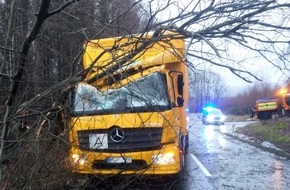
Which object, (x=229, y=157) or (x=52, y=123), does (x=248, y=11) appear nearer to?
(x=52, y=123)

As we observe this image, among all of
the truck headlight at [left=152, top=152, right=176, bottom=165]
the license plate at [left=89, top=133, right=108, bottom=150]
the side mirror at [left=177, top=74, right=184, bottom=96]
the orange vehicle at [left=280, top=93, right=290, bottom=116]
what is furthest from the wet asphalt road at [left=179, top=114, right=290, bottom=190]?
the orange vehicle at [left=280, top=93, right=290, bottom=116]

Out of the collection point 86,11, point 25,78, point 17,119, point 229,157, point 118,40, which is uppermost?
point 86,11

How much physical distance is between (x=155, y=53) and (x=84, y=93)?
219cm

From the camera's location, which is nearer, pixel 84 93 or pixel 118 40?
pixel 118 40

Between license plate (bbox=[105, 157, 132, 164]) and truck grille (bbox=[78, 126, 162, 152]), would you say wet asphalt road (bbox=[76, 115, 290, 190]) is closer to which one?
license plate (bbox=[105, 157, 132, 164])

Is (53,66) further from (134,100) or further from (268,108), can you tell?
(268,108)

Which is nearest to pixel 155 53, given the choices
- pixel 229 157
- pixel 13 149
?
pixel 13 149

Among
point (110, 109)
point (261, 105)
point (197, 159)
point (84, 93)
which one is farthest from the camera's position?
point (261, 105)

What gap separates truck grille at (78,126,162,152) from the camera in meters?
7.95

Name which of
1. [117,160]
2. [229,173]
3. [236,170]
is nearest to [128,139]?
[117,160]

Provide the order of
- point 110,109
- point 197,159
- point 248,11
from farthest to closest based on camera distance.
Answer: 1. point 197,159
2. point 110,109
3. point 248,11

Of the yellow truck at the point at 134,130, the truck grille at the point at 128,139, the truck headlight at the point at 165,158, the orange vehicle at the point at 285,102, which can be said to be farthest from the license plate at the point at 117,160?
the orange vehicle at the point at 285,102

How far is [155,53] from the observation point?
8047 mm

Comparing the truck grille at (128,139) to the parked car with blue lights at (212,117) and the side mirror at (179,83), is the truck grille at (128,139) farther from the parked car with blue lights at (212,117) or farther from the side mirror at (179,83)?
the parked car with blue lights at (212,117)
